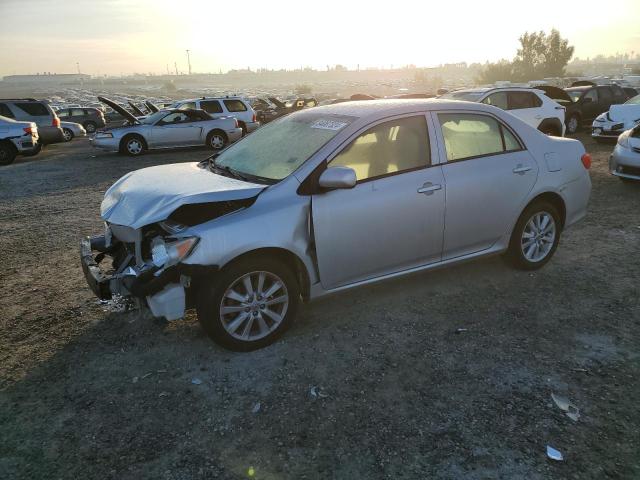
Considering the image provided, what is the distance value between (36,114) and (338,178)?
58.4ft

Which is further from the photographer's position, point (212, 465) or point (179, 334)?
point (179, 334)

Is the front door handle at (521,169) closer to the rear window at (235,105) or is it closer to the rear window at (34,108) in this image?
the rear window at (235,105)

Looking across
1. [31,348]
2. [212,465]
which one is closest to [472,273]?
[212,465]

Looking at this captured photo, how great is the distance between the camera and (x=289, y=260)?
3.74 m

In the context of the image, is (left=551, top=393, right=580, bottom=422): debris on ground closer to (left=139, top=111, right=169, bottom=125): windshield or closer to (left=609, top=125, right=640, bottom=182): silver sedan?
(left=609, top=125, right=640, bottom=182): silver sedan

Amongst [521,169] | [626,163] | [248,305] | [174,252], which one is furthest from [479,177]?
[626,163]

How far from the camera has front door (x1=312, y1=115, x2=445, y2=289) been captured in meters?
3.73

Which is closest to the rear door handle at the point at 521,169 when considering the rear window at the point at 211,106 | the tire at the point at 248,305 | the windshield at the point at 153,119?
the tire at the point at 248,305

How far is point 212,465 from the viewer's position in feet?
8.64

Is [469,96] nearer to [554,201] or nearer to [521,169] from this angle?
[554,201]

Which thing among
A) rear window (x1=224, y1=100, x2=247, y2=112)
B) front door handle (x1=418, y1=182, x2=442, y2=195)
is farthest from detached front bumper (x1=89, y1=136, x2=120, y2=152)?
front door handle (x1=418, y1=182, x2=442, y2=195)

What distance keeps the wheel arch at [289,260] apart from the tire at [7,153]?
1367 centimetres

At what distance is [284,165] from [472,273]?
2.42m

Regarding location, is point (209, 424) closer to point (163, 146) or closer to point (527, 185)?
point (527, 185)
